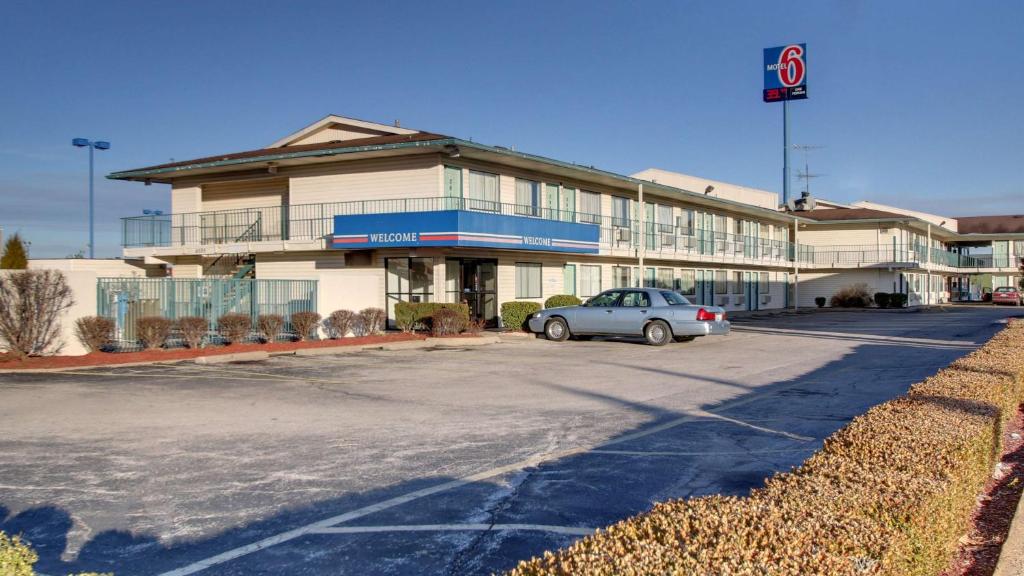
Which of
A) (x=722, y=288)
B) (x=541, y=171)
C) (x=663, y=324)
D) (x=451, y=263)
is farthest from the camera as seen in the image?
(x=722, y=288)

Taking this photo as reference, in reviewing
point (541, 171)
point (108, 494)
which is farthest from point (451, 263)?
point (108, 494)

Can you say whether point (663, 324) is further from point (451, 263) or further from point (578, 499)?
point (578, 499)

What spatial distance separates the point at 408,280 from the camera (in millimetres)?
27297

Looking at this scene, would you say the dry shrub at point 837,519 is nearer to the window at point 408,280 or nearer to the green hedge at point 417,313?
the green hedge at point 417,313

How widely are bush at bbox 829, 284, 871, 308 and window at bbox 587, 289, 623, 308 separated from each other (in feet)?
124

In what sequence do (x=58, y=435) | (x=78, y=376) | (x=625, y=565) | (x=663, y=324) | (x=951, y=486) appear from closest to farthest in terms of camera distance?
(x=625, y=565) < (x=951, y=486) < (x=58, y=435) < (x=78, y=376) < (x=663, y=324)

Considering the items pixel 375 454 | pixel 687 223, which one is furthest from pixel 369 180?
pixel 375 454

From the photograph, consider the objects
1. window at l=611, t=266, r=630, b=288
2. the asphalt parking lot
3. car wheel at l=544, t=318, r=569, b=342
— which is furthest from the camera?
window at l=611, t=266, r=630, b=288

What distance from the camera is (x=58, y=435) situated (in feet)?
30.7

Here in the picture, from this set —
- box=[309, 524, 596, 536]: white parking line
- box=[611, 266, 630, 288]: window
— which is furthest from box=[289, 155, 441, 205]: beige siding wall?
box=[309, 524, 596, 536]: white parking line

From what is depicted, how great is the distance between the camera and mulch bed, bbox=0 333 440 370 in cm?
1641

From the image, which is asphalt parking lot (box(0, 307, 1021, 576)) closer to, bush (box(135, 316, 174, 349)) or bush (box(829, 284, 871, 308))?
bush (box(135, 316, 174, 349))

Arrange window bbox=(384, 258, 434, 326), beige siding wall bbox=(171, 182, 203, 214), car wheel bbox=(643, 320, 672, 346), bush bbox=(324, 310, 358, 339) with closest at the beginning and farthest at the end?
car wheel bbox=(643, 320, 672, 346), bush bbox=(324, 310, 358, 339), window bbox=(384, 258, 434, 326), beige siding wall bbox=(171, 182, 203, 214)

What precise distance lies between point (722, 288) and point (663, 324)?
1004 inches
